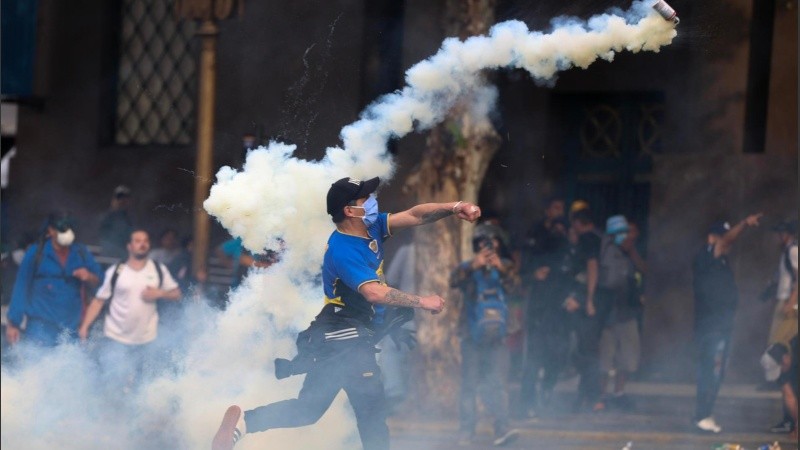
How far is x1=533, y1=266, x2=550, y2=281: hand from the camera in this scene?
1175cm

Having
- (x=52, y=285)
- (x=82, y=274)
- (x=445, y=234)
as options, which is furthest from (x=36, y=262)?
(x=445, y=234)

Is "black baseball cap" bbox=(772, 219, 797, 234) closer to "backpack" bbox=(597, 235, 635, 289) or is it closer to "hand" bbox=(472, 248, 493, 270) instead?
"backpack" bbox=(597, 235, 635, 289)

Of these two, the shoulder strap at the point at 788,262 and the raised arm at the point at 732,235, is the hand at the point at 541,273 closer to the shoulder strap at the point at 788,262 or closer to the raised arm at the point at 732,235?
the raised arm at the point at 732,235

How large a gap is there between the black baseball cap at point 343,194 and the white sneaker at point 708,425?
4422 mm

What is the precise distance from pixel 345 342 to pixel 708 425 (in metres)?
4.32

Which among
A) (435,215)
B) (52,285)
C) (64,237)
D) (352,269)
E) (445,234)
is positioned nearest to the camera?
(352,269)

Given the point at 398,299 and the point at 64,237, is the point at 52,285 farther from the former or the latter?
the point at 398,299

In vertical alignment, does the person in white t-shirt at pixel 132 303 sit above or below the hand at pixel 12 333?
above

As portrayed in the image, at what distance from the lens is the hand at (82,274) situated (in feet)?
38.0

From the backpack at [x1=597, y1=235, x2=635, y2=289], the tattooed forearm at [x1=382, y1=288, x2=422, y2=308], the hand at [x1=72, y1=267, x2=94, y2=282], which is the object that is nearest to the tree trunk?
the backpack at [x1=597, y1=235, x2=635, y2=289]

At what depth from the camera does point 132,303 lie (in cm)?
1102

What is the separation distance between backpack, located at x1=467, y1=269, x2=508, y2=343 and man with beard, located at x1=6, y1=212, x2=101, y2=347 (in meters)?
3.12

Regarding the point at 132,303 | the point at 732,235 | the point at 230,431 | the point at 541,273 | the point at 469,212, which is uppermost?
the point at 469,212

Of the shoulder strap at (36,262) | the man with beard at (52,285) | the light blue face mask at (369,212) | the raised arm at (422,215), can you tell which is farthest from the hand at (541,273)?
the light blue face mask at (369,212)
